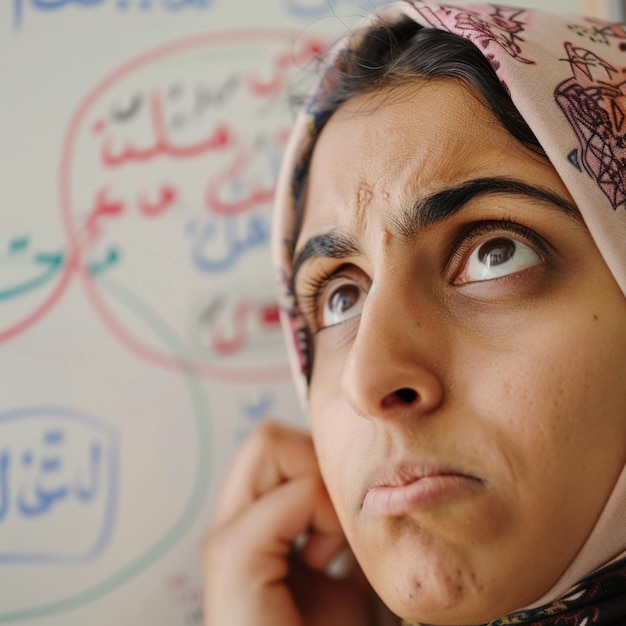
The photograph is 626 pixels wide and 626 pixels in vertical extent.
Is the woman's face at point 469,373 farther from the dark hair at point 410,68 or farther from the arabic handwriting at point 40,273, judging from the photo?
the arabic handwriting at point 40,273

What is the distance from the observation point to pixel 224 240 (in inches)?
37.4

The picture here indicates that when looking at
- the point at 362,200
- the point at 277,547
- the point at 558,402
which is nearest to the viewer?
the point at 558,402

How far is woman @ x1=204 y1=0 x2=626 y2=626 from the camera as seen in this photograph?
0.54 m

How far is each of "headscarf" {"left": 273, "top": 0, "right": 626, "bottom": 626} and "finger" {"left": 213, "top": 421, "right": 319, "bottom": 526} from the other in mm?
348

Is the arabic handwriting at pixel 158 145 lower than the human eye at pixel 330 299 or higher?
higher

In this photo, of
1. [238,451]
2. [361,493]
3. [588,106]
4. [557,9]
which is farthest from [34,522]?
[557,9]

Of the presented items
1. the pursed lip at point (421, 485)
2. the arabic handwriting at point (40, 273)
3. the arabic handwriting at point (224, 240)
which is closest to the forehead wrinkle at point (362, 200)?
the pursed lip at point (421, 485)

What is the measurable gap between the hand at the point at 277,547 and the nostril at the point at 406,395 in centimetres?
36

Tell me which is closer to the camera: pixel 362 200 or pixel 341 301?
pixel 362 200

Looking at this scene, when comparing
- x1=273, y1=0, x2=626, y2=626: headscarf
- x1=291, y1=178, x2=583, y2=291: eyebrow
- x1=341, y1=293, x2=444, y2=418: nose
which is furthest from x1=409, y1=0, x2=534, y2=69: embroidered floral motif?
x1=341, y1=293, x2=444, y2=418: nose

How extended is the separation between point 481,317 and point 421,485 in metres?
0.15

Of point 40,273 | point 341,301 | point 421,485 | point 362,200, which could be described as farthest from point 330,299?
point 40,273

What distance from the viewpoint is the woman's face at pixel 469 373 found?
0.54 meters

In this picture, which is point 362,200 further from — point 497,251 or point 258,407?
point 258,407
